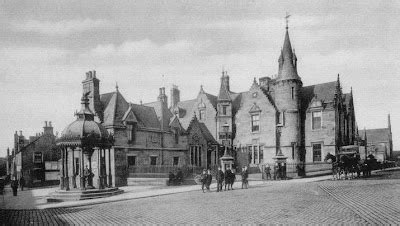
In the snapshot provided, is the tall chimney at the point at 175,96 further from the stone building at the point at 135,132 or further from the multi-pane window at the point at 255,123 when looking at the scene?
the multi-pane window at the point at 255,123

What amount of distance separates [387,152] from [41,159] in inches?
2954

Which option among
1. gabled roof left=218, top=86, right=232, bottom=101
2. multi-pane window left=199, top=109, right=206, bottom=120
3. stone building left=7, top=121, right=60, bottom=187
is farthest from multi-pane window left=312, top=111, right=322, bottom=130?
stone building left=7, top=121, right=60, bottom=187

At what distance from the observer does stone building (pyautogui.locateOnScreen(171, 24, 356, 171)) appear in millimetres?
38500

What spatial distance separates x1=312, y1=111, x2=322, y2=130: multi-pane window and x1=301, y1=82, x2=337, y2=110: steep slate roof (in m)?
1.40

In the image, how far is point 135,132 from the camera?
3434 centimetres

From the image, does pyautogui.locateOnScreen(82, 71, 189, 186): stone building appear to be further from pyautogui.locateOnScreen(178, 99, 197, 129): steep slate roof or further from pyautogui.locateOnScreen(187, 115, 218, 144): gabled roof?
pyautogui.locateOnScreen(178, 99, 197, 129): steep slate roof

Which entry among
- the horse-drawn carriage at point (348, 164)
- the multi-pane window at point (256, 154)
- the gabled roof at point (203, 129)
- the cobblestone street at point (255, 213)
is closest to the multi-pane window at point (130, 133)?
the gabled roof at point (203, 129)

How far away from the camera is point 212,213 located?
1262 centimetres

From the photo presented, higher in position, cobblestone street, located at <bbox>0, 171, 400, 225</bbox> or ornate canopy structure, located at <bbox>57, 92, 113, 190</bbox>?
ornate canopy structure, located at <bbox>57, 92, 113, 190</bbox>

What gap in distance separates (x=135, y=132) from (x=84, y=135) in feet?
40.3

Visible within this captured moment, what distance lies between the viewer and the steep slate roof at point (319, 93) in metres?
39.3

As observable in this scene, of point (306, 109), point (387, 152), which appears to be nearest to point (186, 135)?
point (306, 109)

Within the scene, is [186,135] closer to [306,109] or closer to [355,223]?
[306,109]

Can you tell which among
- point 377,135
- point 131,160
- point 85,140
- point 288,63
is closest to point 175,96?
point 288,63
